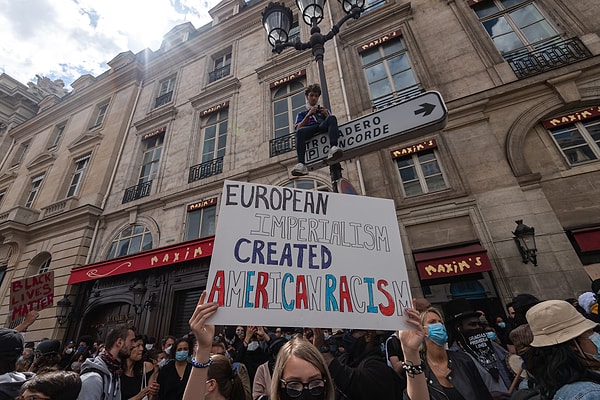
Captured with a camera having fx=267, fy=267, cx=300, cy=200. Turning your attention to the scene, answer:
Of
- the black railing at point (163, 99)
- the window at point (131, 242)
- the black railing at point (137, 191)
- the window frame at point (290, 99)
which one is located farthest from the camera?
the black railing at point (163, 99)

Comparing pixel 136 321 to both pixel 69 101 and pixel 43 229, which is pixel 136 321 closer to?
pixel 43 229

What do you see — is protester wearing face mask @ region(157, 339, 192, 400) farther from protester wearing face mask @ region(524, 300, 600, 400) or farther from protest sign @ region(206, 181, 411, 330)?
protester wearing face mask @ region(524, 300, 600, 400)

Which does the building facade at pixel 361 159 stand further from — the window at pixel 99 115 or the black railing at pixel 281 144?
the window at pixel 99 115

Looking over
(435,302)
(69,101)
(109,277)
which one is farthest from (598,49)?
(69,101)

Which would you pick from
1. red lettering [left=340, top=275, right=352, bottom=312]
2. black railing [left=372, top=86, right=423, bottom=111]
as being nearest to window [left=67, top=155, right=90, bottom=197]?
black railing [left=372, top=86, right=423, bottom=111]

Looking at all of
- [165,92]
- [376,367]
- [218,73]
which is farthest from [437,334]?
[165,92]

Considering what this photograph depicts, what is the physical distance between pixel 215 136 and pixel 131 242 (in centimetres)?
531

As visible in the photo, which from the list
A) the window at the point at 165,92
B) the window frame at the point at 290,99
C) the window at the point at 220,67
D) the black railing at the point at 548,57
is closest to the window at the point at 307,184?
the window frame at the point at 290,99

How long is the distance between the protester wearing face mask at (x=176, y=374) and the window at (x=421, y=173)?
6.28 m

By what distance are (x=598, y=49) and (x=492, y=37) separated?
8.42 feet

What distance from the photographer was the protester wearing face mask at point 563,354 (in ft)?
4.49

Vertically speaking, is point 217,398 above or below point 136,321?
below

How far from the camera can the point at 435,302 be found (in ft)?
20.4

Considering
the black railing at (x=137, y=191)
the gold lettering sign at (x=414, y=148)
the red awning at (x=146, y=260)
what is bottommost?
the red awning at (x=146, y=260)
